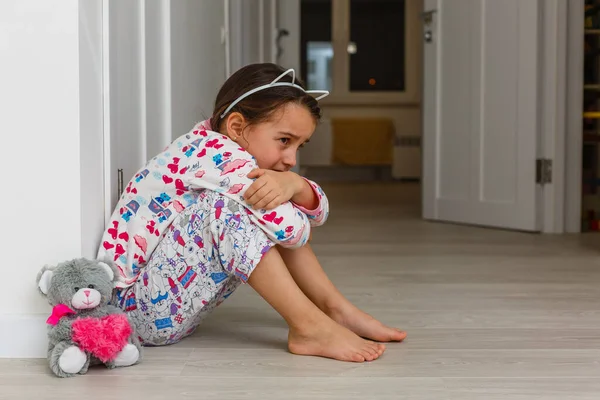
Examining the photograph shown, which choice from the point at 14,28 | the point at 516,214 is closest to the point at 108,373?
the point at 14,28

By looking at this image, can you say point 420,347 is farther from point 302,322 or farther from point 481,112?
point 481,112

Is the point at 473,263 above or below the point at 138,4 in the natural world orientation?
below

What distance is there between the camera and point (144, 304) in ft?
4.57

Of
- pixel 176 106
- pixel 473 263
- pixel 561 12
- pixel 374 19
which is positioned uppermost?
pixel 374 19

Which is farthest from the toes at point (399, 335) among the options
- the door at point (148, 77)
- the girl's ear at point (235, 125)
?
the door at point (148, 77)

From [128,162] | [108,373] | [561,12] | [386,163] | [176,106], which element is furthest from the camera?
[386,163]

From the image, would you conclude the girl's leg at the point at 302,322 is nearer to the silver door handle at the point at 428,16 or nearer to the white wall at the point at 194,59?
the white wall at the point at 194,59

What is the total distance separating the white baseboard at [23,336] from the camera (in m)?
1.36

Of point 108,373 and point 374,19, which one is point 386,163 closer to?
point 374,19

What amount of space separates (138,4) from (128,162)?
377 mm

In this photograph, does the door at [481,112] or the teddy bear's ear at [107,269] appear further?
the door at [481,112]

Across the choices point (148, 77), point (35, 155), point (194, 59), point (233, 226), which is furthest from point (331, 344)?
point (194, 59)

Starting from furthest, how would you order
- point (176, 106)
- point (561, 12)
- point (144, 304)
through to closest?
point (561, 12) < point (176, 106) < point (144, 304)

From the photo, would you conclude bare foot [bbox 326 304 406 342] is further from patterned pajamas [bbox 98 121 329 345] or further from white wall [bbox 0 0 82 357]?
white wall [bbox 0 0 82 357]
